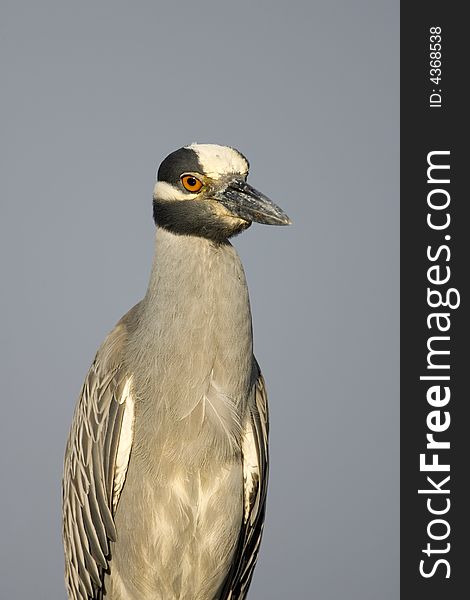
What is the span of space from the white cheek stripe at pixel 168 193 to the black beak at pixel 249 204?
0.29 ft

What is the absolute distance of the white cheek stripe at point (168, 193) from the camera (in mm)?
2883

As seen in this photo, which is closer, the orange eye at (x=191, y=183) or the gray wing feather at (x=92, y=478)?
the orange eye at (x=191, y=183)

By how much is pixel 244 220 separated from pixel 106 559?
1.18m

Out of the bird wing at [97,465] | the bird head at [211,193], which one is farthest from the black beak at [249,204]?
the bird wing at [97,465]

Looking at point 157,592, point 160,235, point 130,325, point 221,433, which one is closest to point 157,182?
point 160,235

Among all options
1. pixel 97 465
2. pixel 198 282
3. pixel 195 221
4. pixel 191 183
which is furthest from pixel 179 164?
pixel 97 465

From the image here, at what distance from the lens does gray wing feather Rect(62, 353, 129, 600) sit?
10.4 ft

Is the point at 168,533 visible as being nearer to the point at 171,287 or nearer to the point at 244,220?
the point at 171,287

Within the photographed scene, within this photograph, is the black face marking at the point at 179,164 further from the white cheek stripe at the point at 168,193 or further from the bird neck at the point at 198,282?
the bird neck at the point at 198,282

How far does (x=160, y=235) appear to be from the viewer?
300 centimetres

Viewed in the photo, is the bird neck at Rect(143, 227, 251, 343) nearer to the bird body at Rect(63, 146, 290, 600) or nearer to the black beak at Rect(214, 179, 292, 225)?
the bird body at Rect(63, 146, 290, 600)

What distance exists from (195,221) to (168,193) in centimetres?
11

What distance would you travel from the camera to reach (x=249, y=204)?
9.31 feet

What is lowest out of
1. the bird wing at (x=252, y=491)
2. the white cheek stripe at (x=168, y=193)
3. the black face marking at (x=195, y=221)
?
the bird wing at (x=252, y=491)
